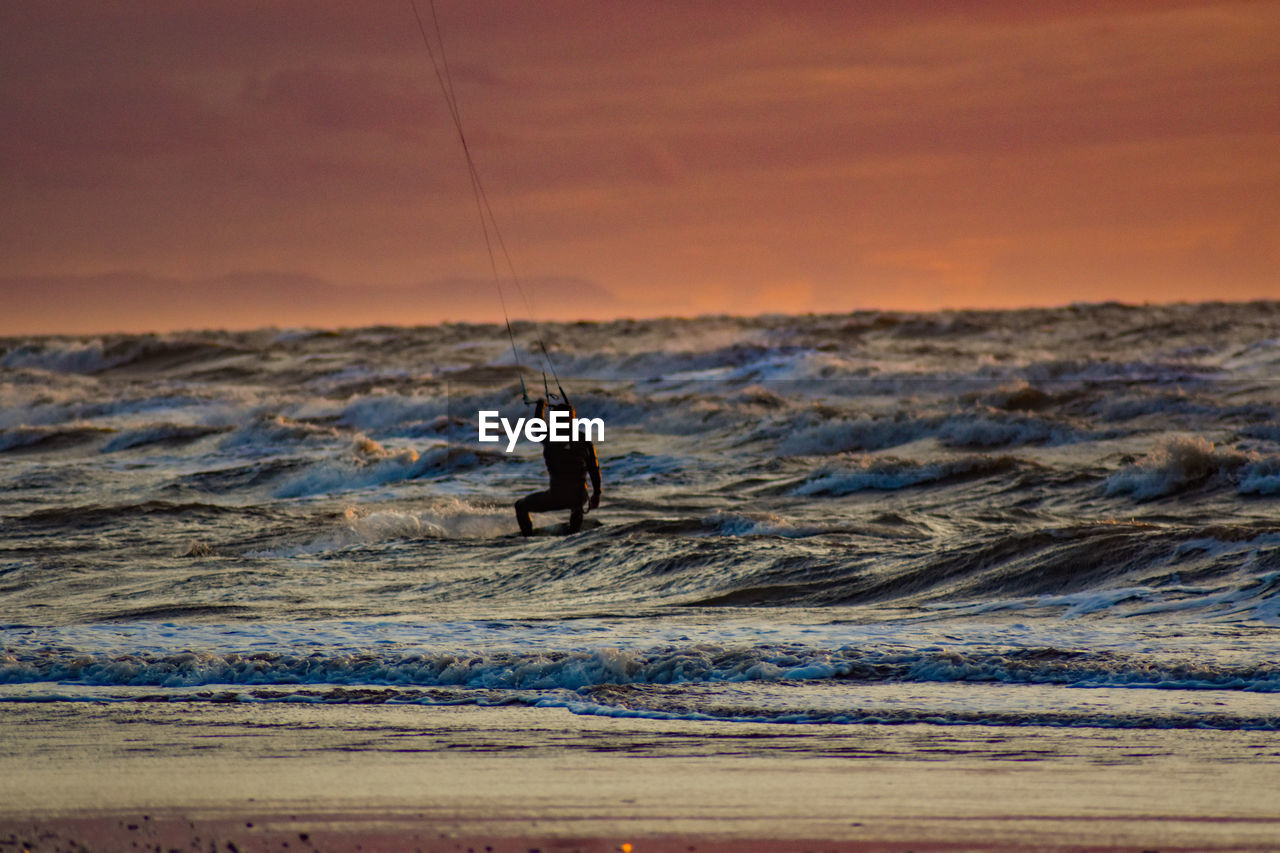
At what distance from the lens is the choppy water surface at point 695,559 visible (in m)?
7.41

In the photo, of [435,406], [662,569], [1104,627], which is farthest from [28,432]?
[1104,627]

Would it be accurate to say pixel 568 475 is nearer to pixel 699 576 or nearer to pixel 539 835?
pixel 699 576

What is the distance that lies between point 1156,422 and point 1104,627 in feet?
59.0

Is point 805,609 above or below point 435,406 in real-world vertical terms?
below

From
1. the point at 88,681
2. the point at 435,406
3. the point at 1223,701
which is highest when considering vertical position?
the point at 435,406

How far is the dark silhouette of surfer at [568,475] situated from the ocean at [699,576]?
45 centimetres

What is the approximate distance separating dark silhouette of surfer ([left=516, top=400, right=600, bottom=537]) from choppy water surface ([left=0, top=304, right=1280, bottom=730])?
45 centimetres

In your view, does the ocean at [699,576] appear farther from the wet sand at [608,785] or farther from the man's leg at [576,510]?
the man's leg at [576,510]

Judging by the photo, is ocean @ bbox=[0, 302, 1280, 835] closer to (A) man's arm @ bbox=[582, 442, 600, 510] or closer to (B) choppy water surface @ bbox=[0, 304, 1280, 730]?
(B) choppy water surface @ bbox=[0, 304, 1280, 730]

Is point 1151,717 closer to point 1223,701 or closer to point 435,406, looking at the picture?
point 1223,701

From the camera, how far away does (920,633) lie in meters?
8.63

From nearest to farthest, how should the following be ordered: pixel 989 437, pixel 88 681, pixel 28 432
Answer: pixel 88 681 → pixel 989 437 → pixel 28 432

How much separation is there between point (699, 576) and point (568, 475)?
247cm

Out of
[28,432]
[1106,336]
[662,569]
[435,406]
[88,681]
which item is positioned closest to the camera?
[88,681]
